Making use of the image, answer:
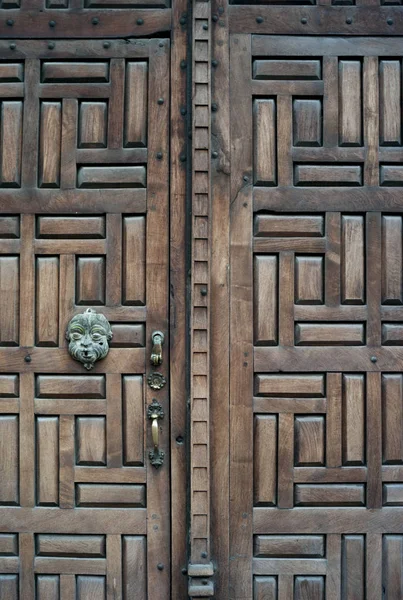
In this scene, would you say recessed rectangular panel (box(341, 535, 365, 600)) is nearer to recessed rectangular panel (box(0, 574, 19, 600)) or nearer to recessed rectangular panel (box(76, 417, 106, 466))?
recessed rectangular panel (box(76, 417, 106, 466))

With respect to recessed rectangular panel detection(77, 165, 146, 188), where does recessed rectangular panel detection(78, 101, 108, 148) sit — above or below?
above

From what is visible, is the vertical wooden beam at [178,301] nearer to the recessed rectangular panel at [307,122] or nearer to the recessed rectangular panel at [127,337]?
the recessed rectangular panel at [127,337]

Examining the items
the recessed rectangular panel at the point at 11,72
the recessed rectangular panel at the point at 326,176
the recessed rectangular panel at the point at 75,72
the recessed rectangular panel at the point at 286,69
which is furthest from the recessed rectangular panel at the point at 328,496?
the recessed rectangular panel at the point at 11,72

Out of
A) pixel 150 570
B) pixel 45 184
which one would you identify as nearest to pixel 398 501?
pixel 150 570

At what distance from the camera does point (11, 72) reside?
269 centimetres

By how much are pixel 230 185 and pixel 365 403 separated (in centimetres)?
98

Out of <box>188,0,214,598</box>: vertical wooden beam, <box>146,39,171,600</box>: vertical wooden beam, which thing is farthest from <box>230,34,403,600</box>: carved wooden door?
<box>146,39,171,600</box>: vertical wooden beam

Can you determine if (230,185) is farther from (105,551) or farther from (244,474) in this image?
(105,551)

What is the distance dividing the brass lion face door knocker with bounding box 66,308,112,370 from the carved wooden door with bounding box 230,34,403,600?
0.49 m

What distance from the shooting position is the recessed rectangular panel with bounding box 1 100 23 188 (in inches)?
106

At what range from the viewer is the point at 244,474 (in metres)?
2.65

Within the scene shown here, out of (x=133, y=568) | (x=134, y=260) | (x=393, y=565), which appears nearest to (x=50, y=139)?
(x=134, y=260)

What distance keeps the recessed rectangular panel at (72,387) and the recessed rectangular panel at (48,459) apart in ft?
0.33

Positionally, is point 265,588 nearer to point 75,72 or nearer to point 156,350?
point 156,350
